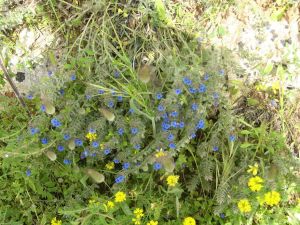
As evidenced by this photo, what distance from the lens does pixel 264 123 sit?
8.63 feet

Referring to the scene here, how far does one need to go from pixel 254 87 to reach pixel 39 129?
149 centimetres

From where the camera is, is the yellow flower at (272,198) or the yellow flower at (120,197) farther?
the yellow flower at (120,197)

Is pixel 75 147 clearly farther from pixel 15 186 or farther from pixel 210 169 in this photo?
pixel 210 169

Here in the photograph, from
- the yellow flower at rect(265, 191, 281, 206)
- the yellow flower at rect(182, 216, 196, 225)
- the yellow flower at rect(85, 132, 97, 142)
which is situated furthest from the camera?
the yellow flower at rect(85, 132, 97, 142)

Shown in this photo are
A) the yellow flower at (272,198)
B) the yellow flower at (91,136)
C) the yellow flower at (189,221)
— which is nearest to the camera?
the yellow flower at (272,198)

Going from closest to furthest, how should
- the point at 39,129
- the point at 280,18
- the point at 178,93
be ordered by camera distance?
the point at 178,93
the point at 39,129
the point at 280,18

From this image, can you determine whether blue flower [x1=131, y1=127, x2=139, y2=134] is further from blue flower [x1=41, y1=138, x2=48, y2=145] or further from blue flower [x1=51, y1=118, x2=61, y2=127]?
blue flower [x1=41, y1=138, x2=48, y2=145]

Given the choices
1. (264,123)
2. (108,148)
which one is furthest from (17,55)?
(264,123)

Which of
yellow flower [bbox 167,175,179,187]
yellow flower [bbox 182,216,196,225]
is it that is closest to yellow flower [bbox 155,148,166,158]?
yellow flower [bbox 167,175,179,187]

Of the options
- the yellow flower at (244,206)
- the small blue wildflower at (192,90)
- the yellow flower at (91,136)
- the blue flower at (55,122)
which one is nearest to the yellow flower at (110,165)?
the yellow flower at (91,136)

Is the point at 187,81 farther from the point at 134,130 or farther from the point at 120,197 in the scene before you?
the point at 120,197

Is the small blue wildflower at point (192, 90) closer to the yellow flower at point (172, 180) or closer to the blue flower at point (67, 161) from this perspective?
the yellow flower at point (172, 180)

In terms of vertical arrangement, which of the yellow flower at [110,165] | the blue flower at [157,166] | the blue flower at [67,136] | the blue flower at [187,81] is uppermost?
the blue flower at [187,81]

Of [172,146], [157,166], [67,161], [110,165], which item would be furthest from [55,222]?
[172,146]
